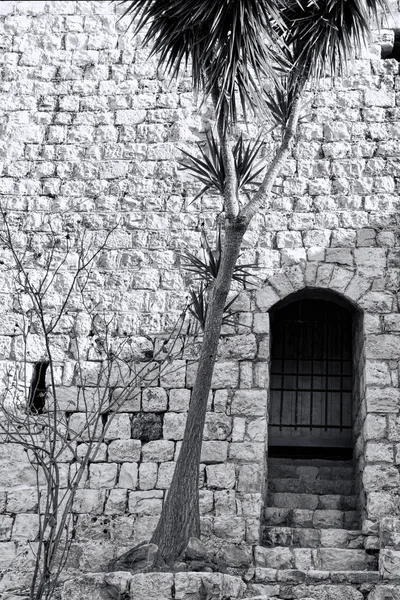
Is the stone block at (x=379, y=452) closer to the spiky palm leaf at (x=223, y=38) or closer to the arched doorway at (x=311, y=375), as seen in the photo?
the arched doorway at (x=311, y=375)

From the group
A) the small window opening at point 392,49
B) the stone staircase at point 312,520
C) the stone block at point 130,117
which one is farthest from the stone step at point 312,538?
the small window opening at point 392,49

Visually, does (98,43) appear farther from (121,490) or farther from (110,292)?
(121,490)

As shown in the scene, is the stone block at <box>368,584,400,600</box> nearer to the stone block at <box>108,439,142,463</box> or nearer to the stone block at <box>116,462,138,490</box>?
the stone block at <box>116,462,138,490</box>

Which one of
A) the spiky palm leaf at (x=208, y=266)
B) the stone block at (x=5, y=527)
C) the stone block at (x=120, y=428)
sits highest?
the spiky palm leaf at (x=208, y=266)

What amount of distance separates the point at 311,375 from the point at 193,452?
2.26 m

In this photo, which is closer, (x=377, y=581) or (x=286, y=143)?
(x=377, y=581)

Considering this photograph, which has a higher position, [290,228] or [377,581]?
[290,228]

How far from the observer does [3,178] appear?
10141mm

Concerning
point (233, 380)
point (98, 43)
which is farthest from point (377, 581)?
point (98, 43)

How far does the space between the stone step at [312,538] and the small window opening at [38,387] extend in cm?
234

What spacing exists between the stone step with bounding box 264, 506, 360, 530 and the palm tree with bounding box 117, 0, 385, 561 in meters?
1.09

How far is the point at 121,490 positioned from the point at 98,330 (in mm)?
1518

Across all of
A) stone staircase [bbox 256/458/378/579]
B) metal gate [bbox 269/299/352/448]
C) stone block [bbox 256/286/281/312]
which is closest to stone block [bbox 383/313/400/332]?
metal gate [bbox 269/299/352/448]

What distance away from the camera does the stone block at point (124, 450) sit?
8.78 metres
